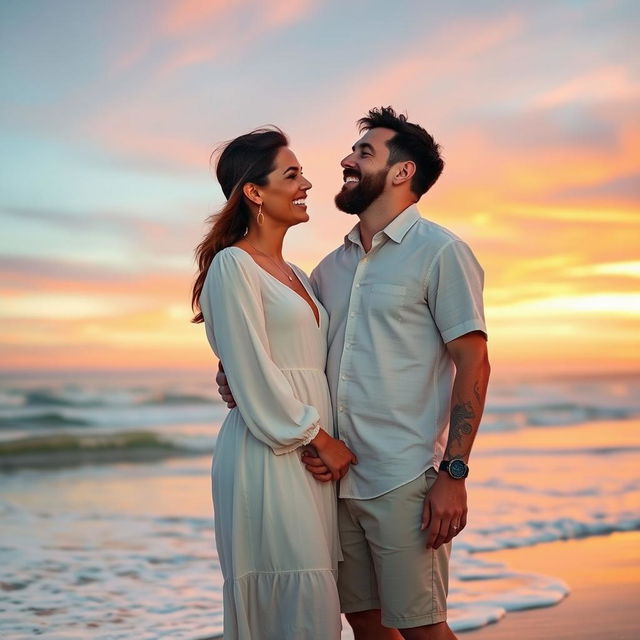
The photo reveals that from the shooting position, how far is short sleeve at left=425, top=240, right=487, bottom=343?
3203 millimetres

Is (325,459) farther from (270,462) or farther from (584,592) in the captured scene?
(584,592)

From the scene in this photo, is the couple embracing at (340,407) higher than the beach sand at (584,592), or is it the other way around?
the couple embracing at (340,407)

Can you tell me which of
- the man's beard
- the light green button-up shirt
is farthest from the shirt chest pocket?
the man's beard

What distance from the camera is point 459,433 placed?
3.19 m

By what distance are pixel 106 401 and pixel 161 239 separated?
508 centimetres

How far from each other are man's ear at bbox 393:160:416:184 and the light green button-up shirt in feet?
0.79

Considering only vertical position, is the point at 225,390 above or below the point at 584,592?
above

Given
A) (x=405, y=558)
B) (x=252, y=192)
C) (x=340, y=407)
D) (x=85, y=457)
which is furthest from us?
(x=85, y=457)

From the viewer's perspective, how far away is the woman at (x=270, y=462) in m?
3.16

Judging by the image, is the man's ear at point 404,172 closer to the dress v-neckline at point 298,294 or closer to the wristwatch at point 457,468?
the dress v-neckline at point 298,294

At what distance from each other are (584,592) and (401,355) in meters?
2.79

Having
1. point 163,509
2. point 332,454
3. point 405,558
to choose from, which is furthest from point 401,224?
point 163,509

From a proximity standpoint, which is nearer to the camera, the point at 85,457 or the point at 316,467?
the point at 316,467

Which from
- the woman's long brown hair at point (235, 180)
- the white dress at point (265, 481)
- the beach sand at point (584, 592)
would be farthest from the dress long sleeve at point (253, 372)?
the beach sand at point (584, 592)
